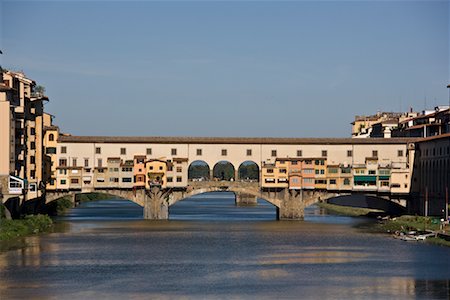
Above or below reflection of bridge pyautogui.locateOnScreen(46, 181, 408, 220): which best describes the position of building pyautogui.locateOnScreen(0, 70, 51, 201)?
above

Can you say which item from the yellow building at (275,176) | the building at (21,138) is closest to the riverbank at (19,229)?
the building at (21,138)

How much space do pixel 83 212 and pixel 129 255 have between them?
45705 mm

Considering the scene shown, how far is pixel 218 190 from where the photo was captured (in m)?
87.9

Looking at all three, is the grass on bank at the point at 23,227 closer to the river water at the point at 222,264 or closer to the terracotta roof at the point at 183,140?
the river water at the point at 222,264

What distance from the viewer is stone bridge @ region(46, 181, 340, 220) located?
88125mm

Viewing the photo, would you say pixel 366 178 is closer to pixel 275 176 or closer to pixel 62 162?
pixel 275 176

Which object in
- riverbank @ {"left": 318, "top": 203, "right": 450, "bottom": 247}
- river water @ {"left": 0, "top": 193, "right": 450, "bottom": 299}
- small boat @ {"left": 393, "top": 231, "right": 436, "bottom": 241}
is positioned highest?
riverbank @ {"left": 318, "top": 203, "right": 450, "bottom": 247}

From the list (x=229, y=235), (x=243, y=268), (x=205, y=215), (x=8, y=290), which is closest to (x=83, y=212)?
(x=205, y=215)

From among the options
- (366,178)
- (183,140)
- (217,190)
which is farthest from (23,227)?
(366,178)

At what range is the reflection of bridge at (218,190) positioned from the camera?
8819 centimetres

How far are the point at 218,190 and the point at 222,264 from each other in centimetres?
3464

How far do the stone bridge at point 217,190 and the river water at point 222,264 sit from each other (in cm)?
872

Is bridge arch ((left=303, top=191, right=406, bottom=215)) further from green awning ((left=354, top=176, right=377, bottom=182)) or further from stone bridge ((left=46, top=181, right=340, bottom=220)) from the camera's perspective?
green awning ((left=354, top=176, right=377, bottom=182))

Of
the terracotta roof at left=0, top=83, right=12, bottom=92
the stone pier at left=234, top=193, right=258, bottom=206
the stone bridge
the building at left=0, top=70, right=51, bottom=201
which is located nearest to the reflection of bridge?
the stone bridge
